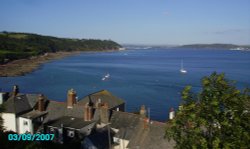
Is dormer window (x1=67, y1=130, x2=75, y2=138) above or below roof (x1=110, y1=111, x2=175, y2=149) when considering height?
below

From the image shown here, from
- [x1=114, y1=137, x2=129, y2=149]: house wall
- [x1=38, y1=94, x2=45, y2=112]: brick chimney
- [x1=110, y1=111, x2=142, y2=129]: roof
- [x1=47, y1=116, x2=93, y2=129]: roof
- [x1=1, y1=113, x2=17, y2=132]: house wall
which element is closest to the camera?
[x1=114, y1=137, x2=129, y2=149]: house wall

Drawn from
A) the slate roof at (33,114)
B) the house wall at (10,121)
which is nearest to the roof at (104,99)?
the slate roof at (33,114)

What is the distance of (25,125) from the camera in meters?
38.3

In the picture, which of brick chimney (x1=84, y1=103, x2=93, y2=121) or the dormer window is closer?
the dormer window

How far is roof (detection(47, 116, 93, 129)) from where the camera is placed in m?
35.3

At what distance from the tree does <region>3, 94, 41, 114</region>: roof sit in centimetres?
2753

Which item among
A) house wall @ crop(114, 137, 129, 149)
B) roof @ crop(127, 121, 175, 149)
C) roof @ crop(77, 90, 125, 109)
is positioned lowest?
house wall @ crop(114, 137, 129, 149)

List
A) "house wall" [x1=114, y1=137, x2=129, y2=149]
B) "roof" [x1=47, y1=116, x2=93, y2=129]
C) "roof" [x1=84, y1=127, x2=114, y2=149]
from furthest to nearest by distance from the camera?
"roof" [x1=47, y1=116, x2=93, y2=129] → "house wall" [x1=114, y1=137, x2=129, y2=149] → "roof" [x1=84, y1=127, x2=114, y2=149]

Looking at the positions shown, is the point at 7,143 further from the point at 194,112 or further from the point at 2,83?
the point at 2,83

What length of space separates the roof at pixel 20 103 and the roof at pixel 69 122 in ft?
14.8

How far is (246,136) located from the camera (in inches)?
596

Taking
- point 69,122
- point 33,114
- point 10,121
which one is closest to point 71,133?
point 69,122

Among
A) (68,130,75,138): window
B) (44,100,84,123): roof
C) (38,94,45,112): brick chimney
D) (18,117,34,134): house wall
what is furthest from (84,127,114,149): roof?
(38,94,45,112): brick chimney

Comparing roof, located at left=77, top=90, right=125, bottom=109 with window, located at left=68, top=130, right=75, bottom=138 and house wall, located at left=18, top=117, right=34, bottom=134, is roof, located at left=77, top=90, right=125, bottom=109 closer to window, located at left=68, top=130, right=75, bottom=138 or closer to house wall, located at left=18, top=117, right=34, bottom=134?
house wall, located at left=18, top=117, right=34, bottom=134
